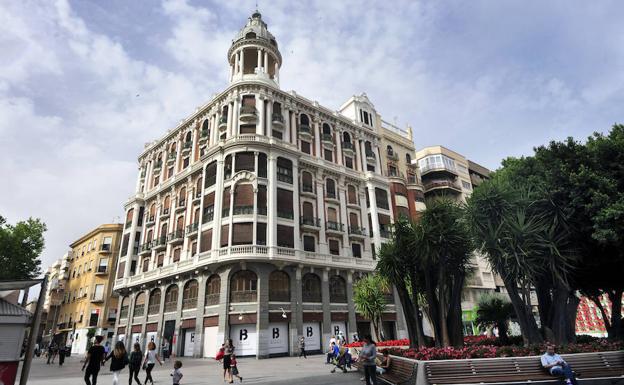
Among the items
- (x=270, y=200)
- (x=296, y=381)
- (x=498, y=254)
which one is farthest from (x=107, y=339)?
(x=498, y=254)

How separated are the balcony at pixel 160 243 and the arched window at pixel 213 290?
9458mm

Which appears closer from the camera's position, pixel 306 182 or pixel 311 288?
pixel 311 288

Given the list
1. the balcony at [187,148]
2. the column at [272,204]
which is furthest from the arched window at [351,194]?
the balcony at [187,148]

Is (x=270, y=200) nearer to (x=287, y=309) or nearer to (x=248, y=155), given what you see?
(x=248, y=155)

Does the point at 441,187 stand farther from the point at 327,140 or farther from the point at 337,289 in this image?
the point at 337,289

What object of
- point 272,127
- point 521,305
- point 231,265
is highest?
point 272,127

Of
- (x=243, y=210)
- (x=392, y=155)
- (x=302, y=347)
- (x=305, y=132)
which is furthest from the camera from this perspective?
(x=392, y=155)

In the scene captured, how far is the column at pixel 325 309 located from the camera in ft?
103

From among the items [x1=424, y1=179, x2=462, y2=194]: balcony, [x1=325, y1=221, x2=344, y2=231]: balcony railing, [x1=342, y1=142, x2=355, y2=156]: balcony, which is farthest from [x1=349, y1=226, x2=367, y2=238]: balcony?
[x1=424, y1=179, x2=462, y2=194]: balcony

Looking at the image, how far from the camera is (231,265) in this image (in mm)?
29688

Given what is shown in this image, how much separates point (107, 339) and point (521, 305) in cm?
4779

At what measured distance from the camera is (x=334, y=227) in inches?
1432

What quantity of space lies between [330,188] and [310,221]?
5272 mm

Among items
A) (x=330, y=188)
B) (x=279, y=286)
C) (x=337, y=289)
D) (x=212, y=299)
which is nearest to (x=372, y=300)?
(x=337, y=289)
